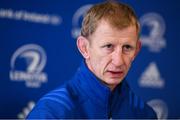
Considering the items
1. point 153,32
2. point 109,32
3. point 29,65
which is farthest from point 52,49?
point 109,32

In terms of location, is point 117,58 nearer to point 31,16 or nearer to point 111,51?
point 111,51

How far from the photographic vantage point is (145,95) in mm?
2814

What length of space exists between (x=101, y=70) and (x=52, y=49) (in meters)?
1.15

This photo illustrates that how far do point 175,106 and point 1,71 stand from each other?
125 centimetres

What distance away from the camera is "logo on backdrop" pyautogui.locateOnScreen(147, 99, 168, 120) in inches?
112

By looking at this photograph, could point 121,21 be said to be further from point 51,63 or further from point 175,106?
point 175,106

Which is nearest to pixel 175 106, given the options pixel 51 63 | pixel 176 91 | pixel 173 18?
pixel 176 91

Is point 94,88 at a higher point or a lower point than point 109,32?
lower

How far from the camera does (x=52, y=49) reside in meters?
2.44

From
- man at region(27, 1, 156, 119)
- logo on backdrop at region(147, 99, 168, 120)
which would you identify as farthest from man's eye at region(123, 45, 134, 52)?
logo on backdrop at region(147, 99, 168, 120)

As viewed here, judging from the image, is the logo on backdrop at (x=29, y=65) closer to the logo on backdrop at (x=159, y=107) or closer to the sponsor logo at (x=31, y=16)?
the sponsor logo at (x=31, y=16)

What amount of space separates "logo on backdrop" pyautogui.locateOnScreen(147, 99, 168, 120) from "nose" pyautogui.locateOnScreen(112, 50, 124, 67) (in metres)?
1.62

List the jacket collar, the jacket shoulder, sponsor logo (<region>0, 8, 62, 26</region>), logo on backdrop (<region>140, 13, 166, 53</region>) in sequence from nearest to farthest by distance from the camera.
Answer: the jacket shoulder, the jacket collar, sponsor logo (<region>0, 8, 62, 26</region>), logo on backdrop (<region>140, 13, 166, 53</region>)

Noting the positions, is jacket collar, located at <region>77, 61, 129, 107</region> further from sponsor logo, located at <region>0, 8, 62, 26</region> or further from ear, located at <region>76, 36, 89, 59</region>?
sponsor logo, located at <region>0, 8, 62, 26</region>
